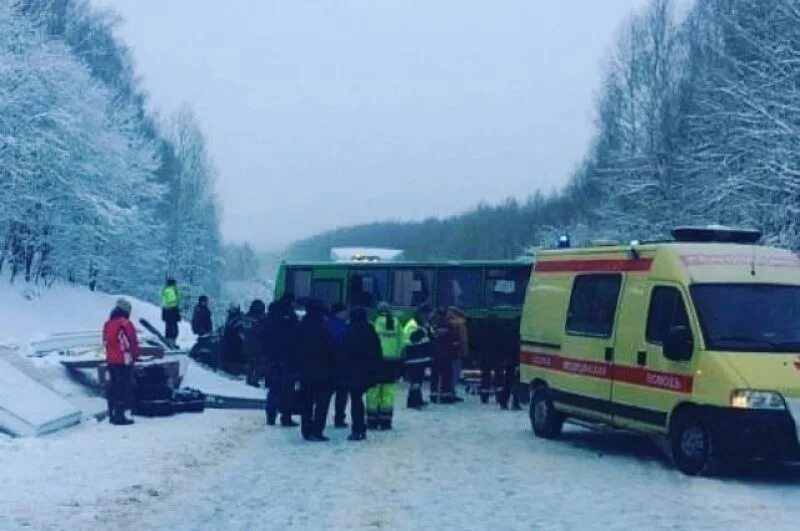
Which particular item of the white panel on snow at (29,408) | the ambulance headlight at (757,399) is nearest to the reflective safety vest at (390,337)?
the white panel on snow at (29,408)

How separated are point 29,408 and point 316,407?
3.80 metres

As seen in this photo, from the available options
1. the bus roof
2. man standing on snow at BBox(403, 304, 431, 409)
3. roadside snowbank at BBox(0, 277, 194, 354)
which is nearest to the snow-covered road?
man standing on snow at BBox(403, 304, 431, 409)

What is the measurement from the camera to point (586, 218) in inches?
2692

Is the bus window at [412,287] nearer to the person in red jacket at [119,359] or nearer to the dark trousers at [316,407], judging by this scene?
the person in red jacket at [119,359]

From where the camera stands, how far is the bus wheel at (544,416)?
17.7 m

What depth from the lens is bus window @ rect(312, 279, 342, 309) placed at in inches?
1284

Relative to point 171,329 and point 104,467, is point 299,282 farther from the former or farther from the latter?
point 104,467

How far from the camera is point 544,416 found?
17922mm

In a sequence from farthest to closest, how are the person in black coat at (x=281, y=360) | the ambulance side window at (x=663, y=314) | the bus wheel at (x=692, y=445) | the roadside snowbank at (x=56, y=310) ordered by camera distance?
1. the roadside snowbank at (x=56, y=310)
2. the person in black coat at (x=281, y=360)
3. the ambulance side window at (x=663, y=314)
4. the bus wheel at (x=692, y=445)

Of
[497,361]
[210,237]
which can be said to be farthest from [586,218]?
[497,361]

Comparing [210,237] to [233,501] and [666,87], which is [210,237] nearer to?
[666,87]

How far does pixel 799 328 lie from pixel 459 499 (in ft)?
15.6

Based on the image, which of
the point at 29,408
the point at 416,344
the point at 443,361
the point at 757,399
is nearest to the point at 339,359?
the point at 29,408

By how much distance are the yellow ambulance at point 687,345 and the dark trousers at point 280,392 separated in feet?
12.6
